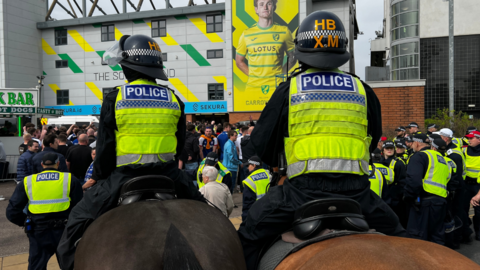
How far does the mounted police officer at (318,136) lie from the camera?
92.7 inches

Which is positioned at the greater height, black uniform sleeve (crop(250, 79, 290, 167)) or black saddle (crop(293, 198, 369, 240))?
black uniform sleeve (crop(250, 79, 290, 167))

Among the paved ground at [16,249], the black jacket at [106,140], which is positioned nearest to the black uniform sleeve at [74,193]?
the paved ground at [16,249]

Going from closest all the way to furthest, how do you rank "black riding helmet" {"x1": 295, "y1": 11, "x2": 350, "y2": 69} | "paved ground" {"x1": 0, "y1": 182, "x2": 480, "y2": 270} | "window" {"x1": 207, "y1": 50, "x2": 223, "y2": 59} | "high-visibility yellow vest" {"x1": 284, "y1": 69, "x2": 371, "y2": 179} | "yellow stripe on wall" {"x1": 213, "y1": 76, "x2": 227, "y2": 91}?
"high-visibility yellow vest" {"x1": 284, "y1": 69, "x2": 371, "y2": 179} → "black riding helmet" {"x1": 295, "y1": 11, "x2": 350, "y2": 69} → "paved ground" {"x1": 0, "y1": 182, "x2": 480, "y2": 270} → "yellow stripe on wall" {"x1": 213, "y1": 76, "x2": 227, "y2": 91} → "window" {"x1": 207, "y1": 50, "x2": 223, "y2": 59}

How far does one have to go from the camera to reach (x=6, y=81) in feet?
117

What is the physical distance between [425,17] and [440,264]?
3103cm

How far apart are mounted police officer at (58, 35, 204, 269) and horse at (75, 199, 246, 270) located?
0.54 m

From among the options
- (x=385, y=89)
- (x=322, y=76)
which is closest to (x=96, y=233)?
(x=322, y=76)

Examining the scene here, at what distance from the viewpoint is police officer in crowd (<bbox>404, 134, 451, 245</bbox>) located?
639 cm

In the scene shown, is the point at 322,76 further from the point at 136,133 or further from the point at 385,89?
the point at 385,89

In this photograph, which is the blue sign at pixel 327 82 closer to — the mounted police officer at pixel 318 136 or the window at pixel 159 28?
the mounted police officer at pixel 318 136

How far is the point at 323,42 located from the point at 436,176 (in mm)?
4892

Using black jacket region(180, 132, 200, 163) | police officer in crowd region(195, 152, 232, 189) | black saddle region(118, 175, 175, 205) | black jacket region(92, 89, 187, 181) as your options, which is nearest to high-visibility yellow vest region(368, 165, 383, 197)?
police officer in crowd region(195, 152, 232, 189)

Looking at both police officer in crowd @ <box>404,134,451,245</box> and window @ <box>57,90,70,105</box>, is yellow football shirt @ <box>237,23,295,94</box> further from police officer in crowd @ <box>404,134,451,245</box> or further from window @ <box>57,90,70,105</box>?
police officer in crowd @ <box>404,134,451,245</box>

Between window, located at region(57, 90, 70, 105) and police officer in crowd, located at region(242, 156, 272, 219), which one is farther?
window, located at region(57, 90, 70, 105)
